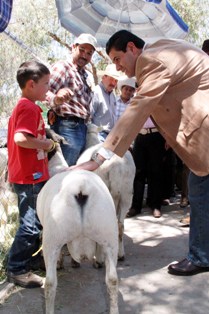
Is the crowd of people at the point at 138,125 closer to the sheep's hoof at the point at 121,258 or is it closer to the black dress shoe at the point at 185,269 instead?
the black dress shoe at the point at 185,269

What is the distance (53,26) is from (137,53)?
461 inches

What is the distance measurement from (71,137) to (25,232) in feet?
A: 4.35

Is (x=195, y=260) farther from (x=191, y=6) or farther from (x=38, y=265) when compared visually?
(x=191, y=6)

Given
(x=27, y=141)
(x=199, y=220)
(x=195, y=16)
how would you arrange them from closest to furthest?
(x=27, y=141) < (x=199, y=220) < (x=195, y=16)

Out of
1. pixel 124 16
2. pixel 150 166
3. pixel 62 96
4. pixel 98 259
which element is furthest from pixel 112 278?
pixel 124 16

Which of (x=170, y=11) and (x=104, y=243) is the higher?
(x=170, y=11)

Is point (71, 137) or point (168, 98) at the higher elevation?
point (168, 98)

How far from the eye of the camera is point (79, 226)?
2697 mm

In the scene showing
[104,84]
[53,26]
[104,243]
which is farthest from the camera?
[53,26]

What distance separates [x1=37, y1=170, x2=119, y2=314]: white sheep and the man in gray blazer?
0.37m

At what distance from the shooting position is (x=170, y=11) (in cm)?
647

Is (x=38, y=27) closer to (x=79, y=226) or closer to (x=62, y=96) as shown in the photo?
(x=62, y=96)

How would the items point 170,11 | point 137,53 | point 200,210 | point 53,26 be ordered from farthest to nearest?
point 53,26 < point 170,11 < point 200,210 < point 137,53

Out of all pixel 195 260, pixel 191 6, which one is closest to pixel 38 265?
pixel 195 260
